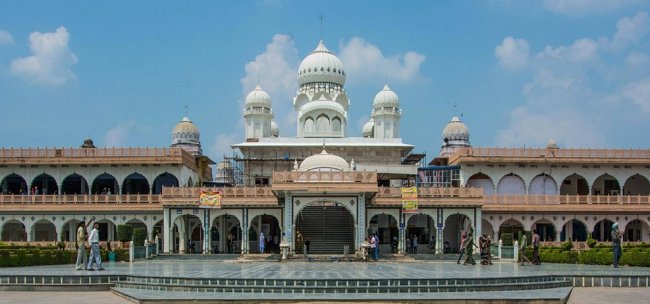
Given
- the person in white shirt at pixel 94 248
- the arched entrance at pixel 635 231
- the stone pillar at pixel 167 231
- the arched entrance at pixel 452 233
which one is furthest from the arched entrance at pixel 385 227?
the person in white shirt at pixel 94 248

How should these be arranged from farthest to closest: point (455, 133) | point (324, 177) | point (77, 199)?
point (455, 133) < point (77, 199) < point (324, 177)

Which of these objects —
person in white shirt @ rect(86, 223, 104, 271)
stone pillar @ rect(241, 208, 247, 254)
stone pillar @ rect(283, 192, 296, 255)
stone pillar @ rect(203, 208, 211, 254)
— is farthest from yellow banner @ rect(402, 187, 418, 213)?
person in white shirt @ rect(86, 223, 104, 271)

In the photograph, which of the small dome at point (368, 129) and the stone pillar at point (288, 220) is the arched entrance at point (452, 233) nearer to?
the stone pillar at point (288, 220)

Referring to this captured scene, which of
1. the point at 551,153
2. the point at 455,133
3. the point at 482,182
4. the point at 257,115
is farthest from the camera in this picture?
the point at 455,133

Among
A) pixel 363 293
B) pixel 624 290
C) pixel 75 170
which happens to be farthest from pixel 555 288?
pixel 75 170

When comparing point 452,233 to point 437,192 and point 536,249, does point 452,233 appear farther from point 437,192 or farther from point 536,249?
point 536,249

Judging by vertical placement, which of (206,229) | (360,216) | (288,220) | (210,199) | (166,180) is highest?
(166,180)

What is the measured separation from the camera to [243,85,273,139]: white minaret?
195 feet

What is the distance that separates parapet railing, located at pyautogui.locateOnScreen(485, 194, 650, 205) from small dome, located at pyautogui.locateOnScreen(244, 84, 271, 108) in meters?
18.9

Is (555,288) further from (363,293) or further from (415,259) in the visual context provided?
(415,259)

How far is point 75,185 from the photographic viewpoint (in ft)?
178

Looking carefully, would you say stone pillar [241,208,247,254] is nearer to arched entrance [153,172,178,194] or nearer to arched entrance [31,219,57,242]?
arched entrance [153,172,178,194]

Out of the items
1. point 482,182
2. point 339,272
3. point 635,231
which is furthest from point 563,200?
point 339,272

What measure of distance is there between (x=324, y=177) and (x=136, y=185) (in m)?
19.4
